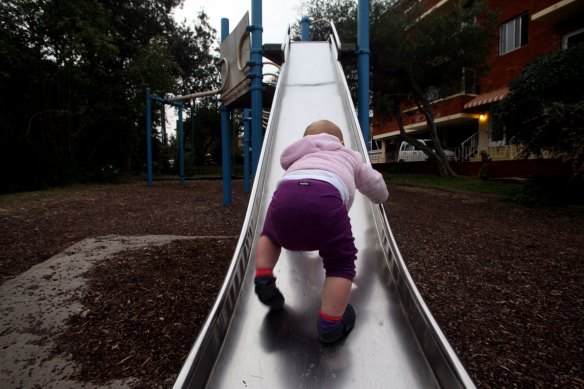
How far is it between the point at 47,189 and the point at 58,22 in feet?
15.2

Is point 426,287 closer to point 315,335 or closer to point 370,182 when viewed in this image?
point 370,182

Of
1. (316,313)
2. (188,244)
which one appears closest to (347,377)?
(316,313)

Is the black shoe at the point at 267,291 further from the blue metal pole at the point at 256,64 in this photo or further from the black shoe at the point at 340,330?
the blue metal pole at the point at 256,64

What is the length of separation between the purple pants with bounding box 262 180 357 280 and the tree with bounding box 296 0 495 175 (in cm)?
1277

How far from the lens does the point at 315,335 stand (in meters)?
1.47

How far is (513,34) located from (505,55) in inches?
33.4

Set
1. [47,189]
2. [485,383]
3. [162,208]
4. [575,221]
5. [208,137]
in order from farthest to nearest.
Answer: [208,137], [47,189], [162,208], [575,221], [485,383]

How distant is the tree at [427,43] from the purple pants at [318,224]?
1277cm

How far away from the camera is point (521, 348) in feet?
5.98

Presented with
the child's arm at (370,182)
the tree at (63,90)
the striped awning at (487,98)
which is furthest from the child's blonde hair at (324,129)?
the striped awning at (487,98)

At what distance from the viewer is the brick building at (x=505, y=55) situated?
11.8m

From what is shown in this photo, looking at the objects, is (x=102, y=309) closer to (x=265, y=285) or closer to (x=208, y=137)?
(x=265, y=285)

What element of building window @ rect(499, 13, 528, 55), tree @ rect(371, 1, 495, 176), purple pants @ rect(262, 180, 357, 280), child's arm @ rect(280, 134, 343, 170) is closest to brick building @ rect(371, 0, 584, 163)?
building window @ rect(499, 13, 528, 55)

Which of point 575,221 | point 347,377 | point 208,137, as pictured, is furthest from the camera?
point 208,137
